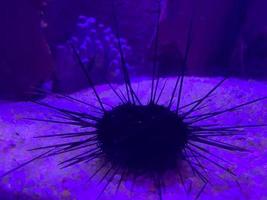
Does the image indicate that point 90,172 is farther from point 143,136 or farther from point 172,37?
point 172,37

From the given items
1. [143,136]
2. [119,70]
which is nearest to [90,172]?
[143,136]

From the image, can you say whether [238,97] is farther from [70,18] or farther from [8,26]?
[70,18]

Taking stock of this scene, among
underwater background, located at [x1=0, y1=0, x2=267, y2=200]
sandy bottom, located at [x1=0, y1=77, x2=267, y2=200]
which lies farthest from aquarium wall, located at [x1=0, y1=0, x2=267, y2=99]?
sandy bottom, located at [x1=0, y1=77, x2=267, y2=200]

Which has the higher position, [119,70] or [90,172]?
[119,70]

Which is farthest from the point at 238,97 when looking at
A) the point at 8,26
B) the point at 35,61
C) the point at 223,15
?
the point at 8,26

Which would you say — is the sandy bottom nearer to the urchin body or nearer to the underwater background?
the underwater background
